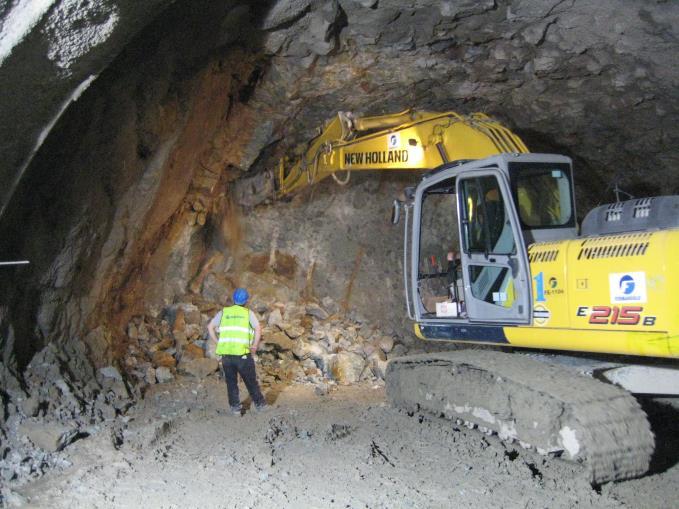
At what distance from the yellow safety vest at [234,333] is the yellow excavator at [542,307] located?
5.08 feet

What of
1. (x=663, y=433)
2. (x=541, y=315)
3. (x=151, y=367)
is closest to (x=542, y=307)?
(x=541, y=315)

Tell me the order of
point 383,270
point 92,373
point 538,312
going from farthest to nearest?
point 383,270 → point 92,373 → point 538,312

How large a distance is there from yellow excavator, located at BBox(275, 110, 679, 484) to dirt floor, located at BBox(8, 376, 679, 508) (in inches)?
8.1

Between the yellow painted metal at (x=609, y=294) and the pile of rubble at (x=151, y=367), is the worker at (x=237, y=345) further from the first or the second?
the yellow painted metal at (x=609, y=294)

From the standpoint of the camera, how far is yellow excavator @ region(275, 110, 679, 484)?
3836 mm

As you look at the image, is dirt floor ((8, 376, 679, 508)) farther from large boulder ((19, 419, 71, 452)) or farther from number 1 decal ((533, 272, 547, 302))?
number 1 decal ((533, 272, 547, 302))

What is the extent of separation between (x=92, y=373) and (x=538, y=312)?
178 inches

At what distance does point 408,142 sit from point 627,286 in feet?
11.1

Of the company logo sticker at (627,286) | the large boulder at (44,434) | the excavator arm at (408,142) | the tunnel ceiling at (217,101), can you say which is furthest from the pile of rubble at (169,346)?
the company logo sticker at (627,286)

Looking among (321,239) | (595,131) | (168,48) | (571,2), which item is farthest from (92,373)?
(595,131)

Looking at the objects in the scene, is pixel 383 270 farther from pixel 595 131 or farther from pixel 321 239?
pixel 595 131

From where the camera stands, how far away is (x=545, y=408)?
4.05m

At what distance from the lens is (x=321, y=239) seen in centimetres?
1011

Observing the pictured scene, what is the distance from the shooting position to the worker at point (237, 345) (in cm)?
609
